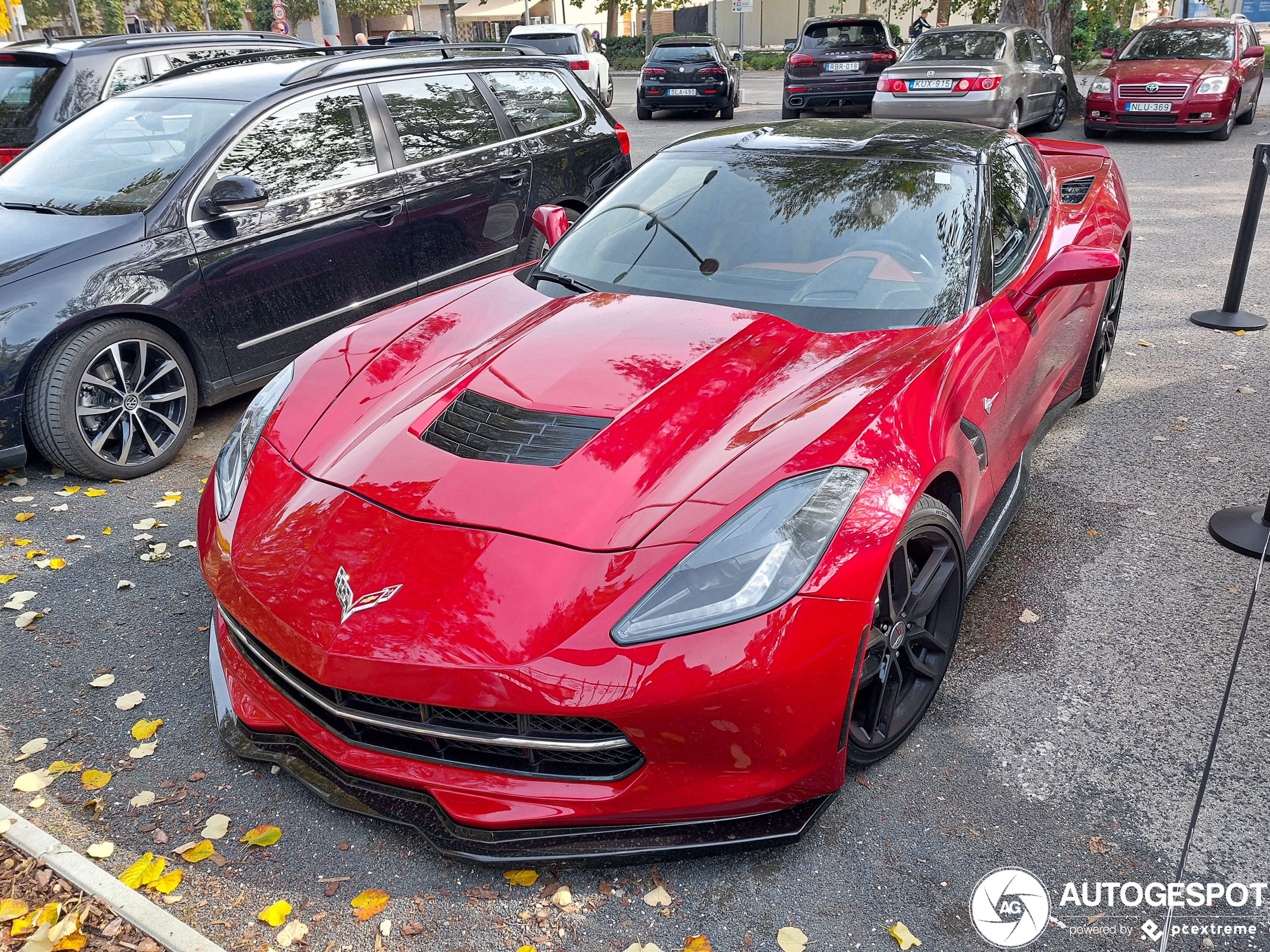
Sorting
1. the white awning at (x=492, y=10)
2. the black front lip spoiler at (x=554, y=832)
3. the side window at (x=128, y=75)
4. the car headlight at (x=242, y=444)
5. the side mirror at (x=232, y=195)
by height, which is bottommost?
the black front lip spoiler at (x=554, y=832)

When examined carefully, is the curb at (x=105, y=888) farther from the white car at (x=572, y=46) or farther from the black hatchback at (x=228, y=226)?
the white car at (x=572, y=46)

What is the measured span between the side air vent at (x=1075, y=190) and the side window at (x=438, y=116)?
3.23 metres

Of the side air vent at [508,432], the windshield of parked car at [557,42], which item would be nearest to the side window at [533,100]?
the side air vent at [508,432]

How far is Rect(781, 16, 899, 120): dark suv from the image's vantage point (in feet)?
55.1

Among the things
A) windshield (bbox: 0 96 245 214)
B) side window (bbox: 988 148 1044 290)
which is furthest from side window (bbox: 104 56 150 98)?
side window (bbox: 988 148 1044 290)

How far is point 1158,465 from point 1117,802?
2.38 metres

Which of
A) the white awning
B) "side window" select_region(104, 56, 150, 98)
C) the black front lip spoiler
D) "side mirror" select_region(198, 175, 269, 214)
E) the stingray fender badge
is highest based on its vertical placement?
the white awning

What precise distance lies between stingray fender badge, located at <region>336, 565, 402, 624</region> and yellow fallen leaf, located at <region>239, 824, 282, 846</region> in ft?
2.08

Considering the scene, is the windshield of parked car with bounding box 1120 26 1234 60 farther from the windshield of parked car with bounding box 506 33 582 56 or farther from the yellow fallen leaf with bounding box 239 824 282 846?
the yellow fallen leaf with bounding box 239 824 282 846

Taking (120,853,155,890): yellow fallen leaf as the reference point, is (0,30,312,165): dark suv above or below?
above

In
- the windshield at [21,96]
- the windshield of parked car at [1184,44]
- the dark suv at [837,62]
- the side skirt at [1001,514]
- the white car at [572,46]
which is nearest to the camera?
the side skirt at [1001,514]

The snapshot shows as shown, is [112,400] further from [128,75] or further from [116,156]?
[128,75]

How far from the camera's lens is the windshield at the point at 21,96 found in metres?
6.69

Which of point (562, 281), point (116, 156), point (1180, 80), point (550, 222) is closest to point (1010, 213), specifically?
point (562, 281)
